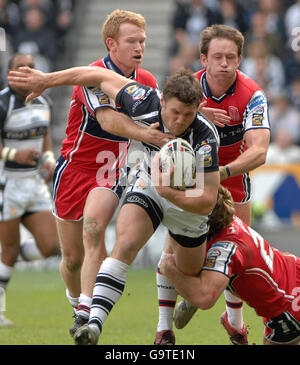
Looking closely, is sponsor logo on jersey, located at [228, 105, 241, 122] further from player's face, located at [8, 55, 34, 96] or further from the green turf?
player's face, located at [8, 55, 34, 96]

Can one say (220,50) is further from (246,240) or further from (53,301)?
(53,301)

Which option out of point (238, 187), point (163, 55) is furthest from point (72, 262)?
point (163, 55)

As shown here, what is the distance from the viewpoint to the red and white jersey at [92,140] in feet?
23.0

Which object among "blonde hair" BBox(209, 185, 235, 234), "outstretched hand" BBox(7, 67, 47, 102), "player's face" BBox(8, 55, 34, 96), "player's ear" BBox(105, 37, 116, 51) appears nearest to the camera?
"blonde hair" BBox(209, 185, 235, 234)

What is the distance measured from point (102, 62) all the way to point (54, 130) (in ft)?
36.0

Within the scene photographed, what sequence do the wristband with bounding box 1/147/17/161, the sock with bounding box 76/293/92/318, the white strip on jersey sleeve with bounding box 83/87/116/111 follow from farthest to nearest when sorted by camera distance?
1. the wristband with bounding box 1/147/17/161
2. the sock with bounding box 76/293/92/318
3. the white strip on jersey sleeve with bounding box 83/87/116/111

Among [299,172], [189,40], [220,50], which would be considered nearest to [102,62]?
[220,50]

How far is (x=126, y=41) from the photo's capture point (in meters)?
6.91

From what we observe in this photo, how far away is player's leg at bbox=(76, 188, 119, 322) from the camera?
6516 mm

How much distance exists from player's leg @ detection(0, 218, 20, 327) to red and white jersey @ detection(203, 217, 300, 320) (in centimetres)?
Result: 373

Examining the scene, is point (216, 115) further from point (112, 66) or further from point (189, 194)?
point (189, 194)

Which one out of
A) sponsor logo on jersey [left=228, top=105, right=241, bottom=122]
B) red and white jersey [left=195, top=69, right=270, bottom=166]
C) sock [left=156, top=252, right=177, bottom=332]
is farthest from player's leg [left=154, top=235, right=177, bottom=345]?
sponsor logo on jersey [left=228, top=105, right=241, bottom=122]

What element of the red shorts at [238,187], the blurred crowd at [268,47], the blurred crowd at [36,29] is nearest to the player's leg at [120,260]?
the red shorts at [238,187]

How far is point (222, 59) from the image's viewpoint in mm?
6809
